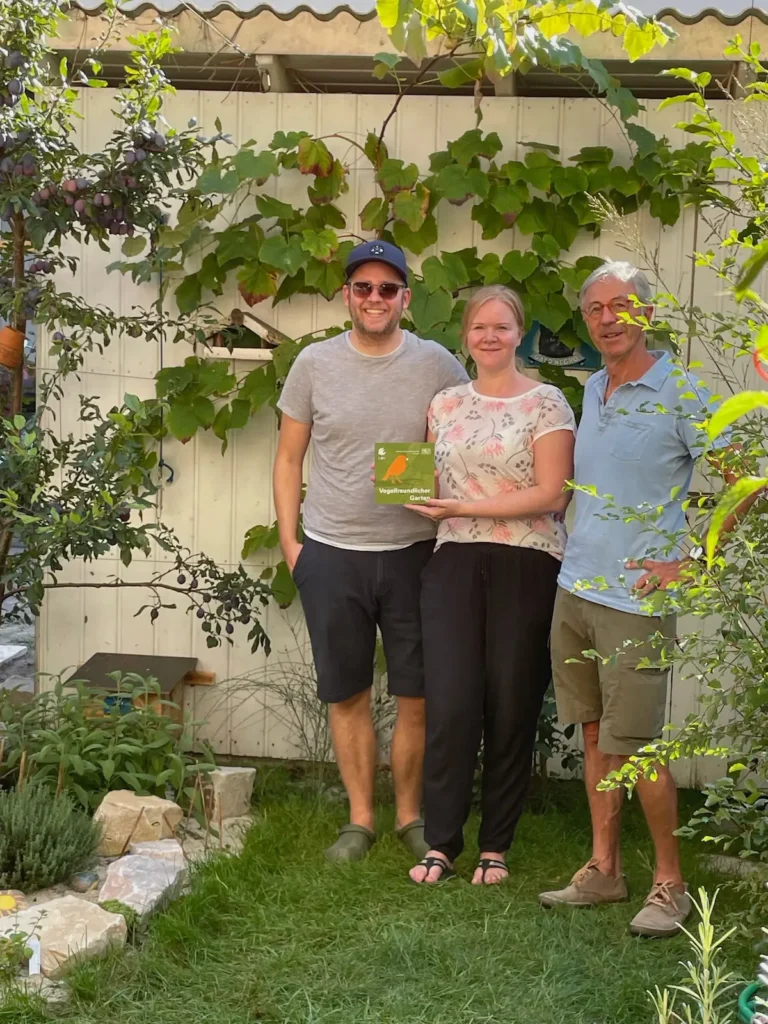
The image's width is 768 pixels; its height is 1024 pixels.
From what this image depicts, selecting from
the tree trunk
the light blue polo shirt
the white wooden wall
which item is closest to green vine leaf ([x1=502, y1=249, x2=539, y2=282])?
the white wooden wall

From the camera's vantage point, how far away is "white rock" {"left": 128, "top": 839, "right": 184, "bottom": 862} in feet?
11.5

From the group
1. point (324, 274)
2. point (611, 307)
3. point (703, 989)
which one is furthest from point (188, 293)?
point (703, 989)

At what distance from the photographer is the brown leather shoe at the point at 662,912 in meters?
2.99

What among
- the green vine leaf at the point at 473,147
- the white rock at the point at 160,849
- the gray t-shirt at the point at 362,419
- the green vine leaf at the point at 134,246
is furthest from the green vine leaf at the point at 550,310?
the white rock at the point at 160,849

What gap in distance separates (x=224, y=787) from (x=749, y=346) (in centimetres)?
263

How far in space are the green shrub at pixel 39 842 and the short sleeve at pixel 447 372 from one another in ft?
5.72

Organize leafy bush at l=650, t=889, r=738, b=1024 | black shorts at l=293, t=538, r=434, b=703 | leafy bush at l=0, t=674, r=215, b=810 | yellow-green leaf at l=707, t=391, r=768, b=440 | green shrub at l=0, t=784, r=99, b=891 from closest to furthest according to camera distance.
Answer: yellow-green leaf at l=707, t=391, r=768, b=440, leafy bush at l=650, t=889, r=738, b=1024, green shrub at l=0, t=784, r=99, b=891, black shorts at l=293, t=538, r=434, b=703, leafy bush at l=0, t=674, r=215, b=810

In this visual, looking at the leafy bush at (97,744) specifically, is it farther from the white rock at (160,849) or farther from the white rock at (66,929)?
the white rock at (66,929)

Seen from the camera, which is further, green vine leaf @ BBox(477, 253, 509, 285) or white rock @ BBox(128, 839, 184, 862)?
green vine leaf @ BBox(477, 253, 509, 285)

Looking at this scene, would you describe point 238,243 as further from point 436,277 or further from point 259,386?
point 436,277

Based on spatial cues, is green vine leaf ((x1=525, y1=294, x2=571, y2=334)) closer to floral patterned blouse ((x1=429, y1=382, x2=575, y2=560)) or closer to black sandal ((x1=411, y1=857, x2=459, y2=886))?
floral patterned blouse ((x1=429, y1=382, x2=575, y2=560))

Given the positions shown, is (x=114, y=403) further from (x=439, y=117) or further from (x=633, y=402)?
(x=633, y=402)

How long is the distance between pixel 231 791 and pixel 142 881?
29.2 inches

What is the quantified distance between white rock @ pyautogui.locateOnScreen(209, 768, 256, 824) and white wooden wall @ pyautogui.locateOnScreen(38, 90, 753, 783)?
48 centimetres
